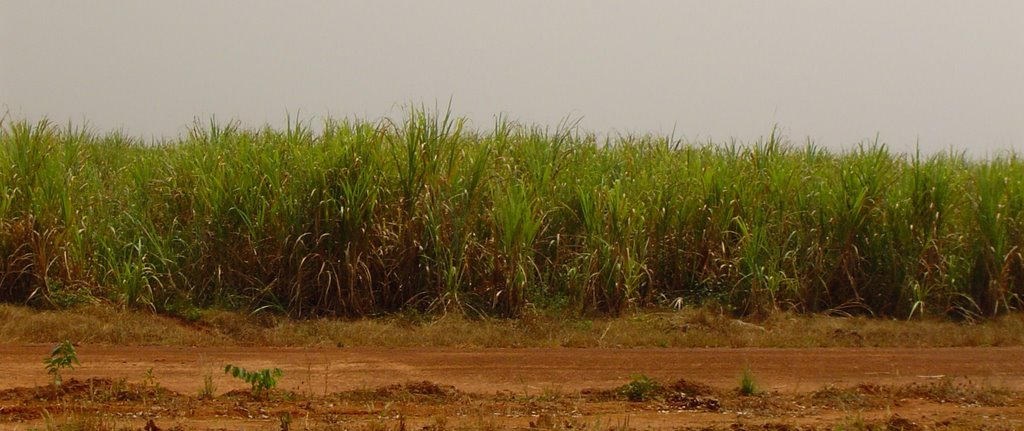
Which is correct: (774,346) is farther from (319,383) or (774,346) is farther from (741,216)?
(319,383)

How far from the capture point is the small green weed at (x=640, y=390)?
18.6ft

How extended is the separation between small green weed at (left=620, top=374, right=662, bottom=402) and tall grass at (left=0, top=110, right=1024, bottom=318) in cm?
277

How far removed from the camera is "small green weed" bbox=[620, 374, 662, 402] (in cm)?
567

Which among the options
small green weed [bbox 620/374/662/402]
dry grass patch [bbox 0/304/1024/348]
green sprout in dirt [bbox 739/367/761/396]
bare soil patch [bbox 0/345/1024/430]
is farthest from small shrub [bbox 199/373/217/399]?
green sprout in dirt [bbox 739/367/761/396]

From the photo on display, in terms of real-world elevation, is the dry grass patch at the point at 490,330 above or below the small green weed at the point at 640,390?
above

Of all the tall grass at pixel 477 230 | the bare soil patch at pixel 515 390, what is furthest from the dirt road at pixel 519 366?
the tall grass at pixel 477 230

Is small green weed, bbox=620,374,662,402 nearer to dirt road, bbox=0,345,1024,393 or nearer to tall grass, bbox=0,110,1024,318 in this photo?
dirt road, bbox=0,345,1024,393

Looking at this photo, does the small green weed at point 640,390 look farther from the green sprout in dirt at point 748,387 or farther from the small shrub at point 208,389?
the small shrub at point 208,389

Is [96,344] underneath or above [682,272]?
underneath

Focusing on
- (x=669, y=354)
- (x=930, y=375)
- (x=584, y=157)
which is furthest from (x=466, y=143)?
(x=930, y=375)

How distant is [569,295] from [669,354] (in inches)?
60.0

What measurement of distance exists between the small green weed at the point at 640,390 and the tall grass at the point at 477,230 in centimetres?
277

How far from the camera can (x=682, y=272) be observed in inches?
368

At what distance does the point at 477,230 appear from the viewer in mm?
8852
